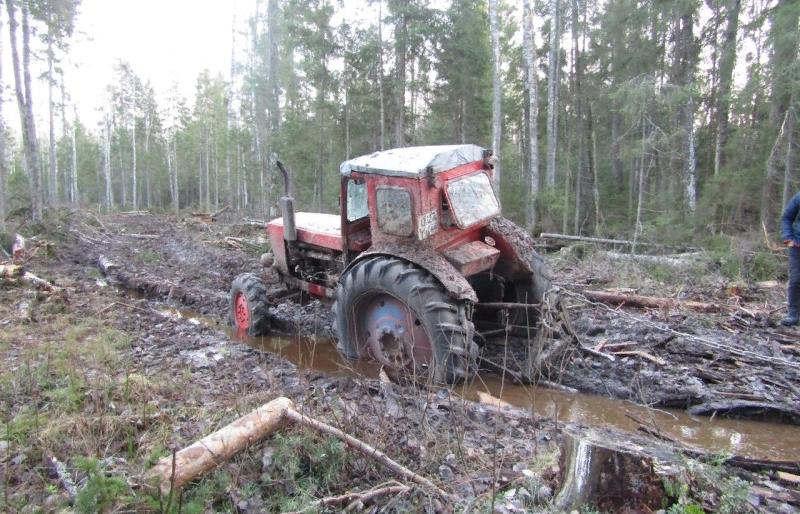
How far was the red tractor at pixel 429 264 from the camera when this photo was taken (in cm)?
461

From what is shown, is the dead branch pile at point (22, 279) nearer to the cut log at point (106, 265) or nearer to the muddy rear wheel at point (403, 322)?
the cut log at point (106, 265)

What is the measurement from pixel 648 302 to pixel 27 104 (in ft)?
59.7

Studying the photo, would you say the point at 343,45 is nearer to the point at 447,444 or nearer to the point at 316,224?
the point at 316,224

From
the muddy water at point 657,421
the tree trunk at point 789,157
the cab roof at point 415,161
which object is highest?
the tree trunk at point 789,157

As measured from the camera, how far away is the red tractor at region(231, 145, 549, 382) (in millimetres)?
4605

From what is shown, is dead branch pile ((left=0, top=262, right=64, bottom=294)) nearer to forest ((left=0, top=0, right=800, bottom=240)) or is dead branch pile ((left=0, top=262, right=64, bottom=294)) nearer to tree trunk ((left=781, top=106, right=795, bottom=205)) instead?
forest ((left=0, top=0, right=800, bottom=240))

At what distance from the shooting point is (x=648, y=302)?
7.07m

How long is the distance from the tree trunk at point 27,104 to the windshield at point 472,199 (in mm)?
14630

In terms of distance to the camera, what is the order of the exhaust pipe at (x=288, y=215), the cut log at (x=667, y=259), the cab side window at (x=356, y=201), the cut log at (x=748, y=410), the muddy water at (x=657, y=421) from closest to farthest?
the muddy water at (x=657, y=421) < the cut log at (x=748, y=410) < the cab side window at (x=356, y=201) < the exhaust pipe at (x=288, y=215) < the cut log at (x=667, y=259)

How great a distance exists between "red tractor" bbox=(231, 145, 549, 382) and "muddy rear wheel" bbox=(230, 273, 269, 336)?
5.60 ft

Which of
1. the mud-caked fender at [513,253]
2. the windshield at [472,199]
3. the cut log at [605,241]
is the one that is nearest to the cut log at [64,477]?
the windshield at [472,199]

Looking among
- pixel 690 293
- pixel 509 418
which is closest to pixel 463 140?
pixel 690 293

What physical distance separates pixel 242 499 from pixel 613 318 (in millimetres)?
5248

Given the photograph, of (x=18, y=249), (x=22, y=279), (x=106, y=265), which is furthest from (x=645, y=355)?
(x=18, y=249)
